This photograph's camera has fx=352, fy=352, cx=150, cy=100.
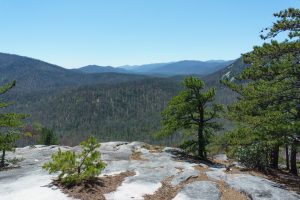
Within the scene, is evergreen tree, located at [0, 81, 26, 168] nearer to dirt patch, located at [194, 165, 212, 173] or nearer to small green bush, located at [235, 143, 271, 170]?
dirt patch, located at [194, 165, 212, 173]

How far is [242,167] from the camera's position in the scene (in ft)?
92.9

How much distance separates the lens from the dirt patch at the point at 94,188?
17141 mm

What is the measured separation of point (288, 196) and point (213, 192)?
4015 millimetres

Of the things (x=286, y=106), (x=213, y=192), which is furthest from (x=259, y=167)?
(x=213, y=192)

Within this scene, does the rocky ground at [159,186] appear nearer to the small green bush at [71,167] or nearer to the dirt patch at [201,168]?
the dirt patch at [201,168]

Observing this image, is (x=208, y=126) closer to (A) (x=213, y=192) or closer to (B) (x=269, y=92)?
(B) (x=269, y=92)

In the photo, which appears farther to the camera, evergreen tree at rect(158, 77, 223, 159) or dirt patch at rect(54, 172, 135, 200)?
evergreen tree at rect(158, 77, 223, 159)

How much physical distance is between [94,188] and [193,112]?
17312 millimetres

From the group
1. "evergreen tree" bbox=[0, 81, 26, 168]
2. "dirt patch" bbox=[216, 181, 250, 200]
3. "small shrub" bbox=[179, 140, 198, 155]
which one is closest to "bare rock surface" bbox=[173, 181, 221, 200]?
"dirt patch" bbox=[216, 181, 250, 200]

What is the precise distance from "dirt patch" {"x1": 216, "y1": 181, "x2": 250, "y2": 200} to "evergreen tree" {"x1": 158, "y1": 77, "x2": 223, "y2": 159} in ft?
43.1

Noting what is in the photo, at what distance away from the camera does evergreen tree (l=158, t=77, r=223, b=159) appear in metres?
32.9

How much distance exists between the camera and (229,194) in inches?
747

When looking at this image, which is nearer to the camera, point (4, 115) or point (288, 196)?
point (288, 196)

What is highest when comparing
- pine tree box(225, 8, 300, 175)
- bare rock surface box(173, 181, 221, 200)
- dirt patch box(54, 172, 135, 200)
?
pine tree box(225, 8, 300, 175)
